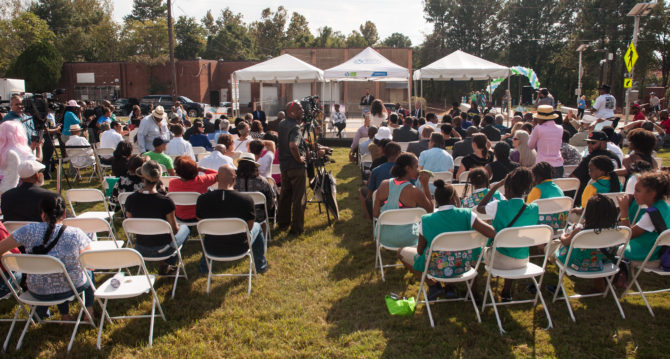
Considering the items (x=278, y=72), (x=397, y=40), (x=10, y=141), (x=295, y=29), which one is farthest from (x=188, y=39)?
(x=10, y=141)

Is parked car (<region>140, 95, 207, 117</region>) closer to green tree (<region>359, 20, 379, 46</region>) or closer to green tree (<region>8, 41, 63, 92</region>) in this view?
green tree (<region>8, 41, 63, 92</region>)

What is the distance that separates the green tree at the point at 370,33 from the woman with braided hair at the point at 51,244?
213ft

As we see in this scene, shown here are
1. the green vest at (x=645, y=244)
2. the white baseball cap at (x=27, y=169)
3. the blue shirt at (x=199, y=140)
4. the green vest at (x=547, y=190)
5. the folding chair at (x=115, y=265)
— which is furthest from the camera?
the blue shirt at (x=199, y=140)

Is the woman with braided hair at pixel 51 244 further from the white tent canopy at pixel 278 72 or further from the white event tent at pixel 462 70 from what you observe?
the white event tent at pixel 462 70

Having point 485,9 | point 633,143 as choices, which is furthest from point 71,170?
point 485,9

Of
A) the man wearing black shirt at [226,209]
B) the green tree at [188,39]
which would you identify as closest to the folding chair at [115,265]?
the man wearing black shirt at [226,209]

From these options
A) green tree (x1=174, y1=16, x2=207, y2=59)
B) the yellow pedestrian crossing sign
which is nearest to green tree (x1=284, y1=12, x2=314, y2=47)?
green tree (x1=174, y1=16, x2=207, y2=59)

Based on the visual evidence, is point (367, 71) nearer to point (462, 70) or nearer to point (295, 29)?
point (462, 70)

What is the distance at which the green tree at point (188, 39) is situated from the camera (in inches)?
2085

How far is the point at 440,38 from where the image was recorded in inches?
2053

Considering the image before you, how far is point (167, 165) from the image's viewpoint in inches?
255

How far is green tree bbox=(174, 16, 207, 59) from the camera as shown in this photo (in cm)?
5297

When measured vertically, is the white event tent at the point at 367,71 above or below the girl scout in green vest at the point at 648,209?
above

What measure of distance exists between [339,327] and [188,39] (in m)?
55.3
